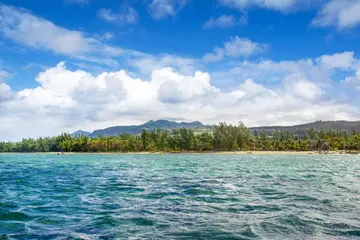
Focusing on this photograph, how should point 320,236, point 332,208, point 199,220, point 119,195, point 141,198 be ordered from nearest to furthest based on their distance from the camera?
point 320,236 → point 199,220 → point 332,208 → point 141,198 → point 119,195

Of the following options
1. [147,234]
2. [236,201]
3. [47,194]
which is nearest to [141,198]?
[236,201]

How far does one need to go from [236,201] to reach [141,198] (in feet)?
24.5

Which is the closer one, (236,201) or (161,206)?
(161,206)

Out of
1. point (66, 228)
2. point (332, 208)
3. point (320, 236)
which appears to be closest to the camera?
point (320, 236)

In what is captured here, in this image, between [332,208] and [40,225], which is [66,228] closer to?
[40,225]

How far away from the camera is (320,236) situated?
46.9 feet

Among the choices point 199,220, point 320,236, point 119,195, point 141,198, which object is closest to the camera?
point 320,236

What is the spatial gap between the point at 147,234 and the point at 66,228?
4231 millimetres

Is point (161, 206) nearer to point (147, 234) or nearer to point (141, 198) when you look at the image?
point (141, 198)

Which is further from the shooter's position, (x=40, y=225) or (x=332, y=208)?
(x=332, y=208)

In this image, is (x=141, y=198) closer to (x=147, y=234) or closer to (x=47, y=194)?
(x=47, y=194)

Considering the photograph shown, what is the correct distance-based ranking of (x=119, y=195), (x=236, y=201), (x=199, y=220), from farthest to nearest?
(x=119, y=195)
(x=236, y=201)
(x=199, y=220)

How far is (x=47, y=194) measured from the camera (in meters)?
29.4

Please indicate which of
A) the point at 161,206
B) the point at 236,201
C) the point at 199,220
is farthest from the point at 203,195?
the point at 199,220
